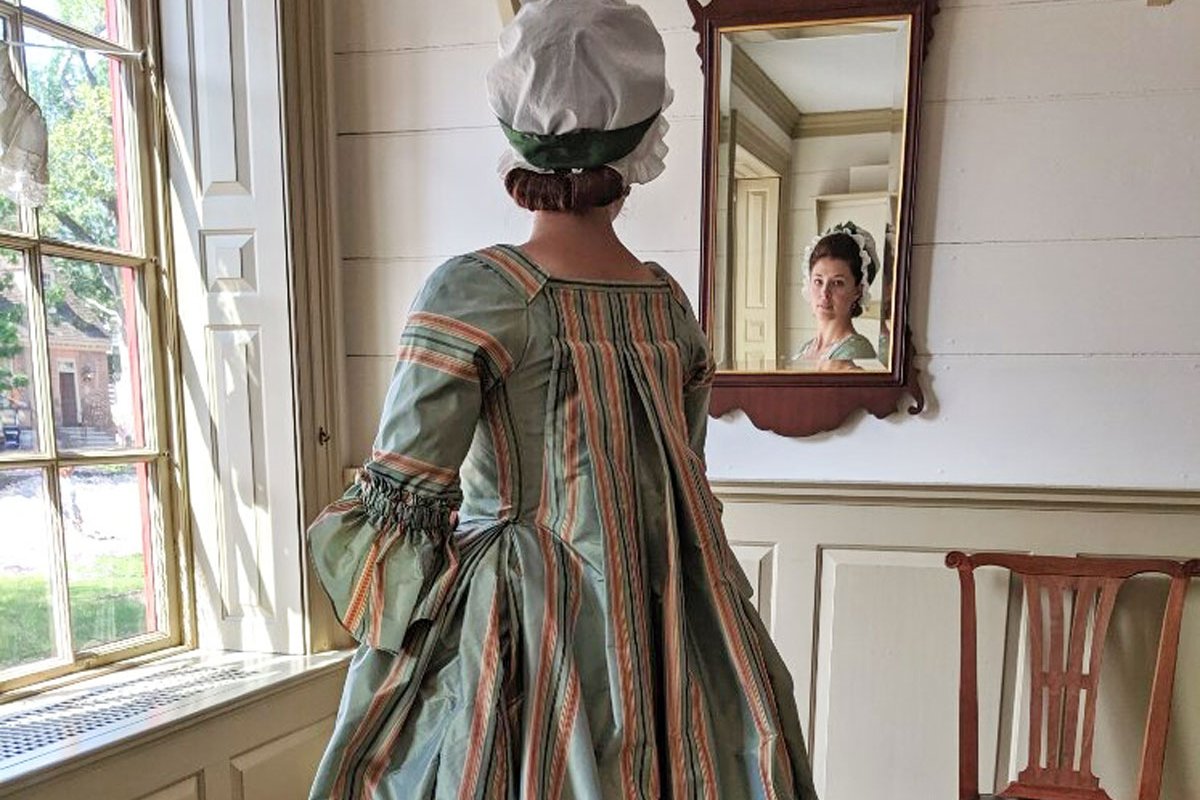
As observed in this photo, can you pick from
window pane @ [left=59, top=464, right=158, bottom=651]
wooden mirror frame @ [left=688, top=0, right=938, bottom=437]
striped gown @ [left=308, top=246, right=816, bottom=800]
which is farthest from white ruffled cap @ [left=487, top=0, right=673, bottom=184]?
window pane @ [left=59, top=464, right=158, bottom=651]

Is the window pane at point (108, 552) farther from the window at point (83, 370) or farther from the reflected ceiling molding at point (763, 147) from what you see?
the reflected ceiling molding at point (763, 147)

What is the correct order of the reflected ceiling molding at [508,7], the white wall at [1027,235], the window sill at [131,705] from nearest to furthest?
the window sill at [131,705], the white wall at [1027,235], the reflected ceiling molding at [508,7]

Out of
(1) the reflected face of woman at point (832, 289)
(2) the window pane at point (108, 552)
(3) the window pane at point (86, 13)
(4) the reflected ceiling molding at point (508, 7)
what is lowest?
(2) the window pane at point (108, 552)

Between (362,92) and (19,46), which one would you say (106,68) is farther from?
(362,92)

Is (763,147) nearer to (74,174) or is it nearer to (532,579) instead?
(532,579)

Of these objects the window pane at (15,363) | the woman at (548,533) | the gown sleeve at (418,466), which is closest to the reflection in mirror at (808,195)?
the woman at (548,533)

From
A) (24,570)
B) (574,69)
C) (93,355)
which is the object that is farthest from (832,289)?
(24,570)

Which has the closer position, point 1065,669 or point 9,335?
point 9,335

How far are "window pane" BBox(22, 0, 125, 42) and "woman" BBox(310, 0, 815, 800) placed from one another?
0.92m

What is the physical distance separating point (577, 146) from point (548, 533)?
0.32m

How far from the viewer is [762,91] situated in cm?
133

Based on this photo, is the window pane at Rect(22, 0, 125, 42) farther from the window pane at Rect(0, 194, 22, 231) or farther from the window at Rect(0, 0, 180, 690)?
the window pane at Rect(0, 194, 22, 231)

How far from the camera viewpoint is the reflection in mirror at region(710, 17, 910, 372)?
1.29 m

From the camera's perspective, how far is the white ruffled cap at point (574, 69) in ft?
2.17
